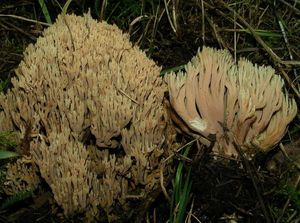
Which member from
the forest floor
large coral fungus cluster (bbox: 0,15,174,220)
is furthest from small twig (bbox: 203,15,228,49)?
large coral fungus cluster (bbox: 0,15,174,220)

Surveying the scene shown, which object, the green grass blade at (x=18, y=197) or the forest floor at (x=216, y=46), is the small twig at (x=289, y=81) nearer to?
the forest floor at (x=216, y=46)

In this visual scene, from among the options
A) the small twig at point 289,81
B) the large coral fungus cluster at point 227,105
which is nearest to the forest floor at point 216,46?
the small twig at point 289,81

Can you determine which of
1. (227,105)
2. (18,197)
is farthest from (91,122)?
(227,105)

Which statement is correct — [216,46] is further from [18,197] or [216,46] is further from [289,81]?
[18,197]

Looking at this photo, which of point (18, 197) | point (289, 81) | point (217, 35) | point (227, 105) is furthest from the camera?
point (217, 35)

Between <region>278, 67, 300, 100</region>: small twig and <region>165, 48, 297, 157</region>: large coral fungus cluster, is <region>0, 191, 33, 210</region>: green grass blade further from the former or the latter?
<region>278, 67, 300, 100</region>: small twig

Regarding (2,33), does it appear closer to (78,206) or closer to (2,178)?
(2,178)
